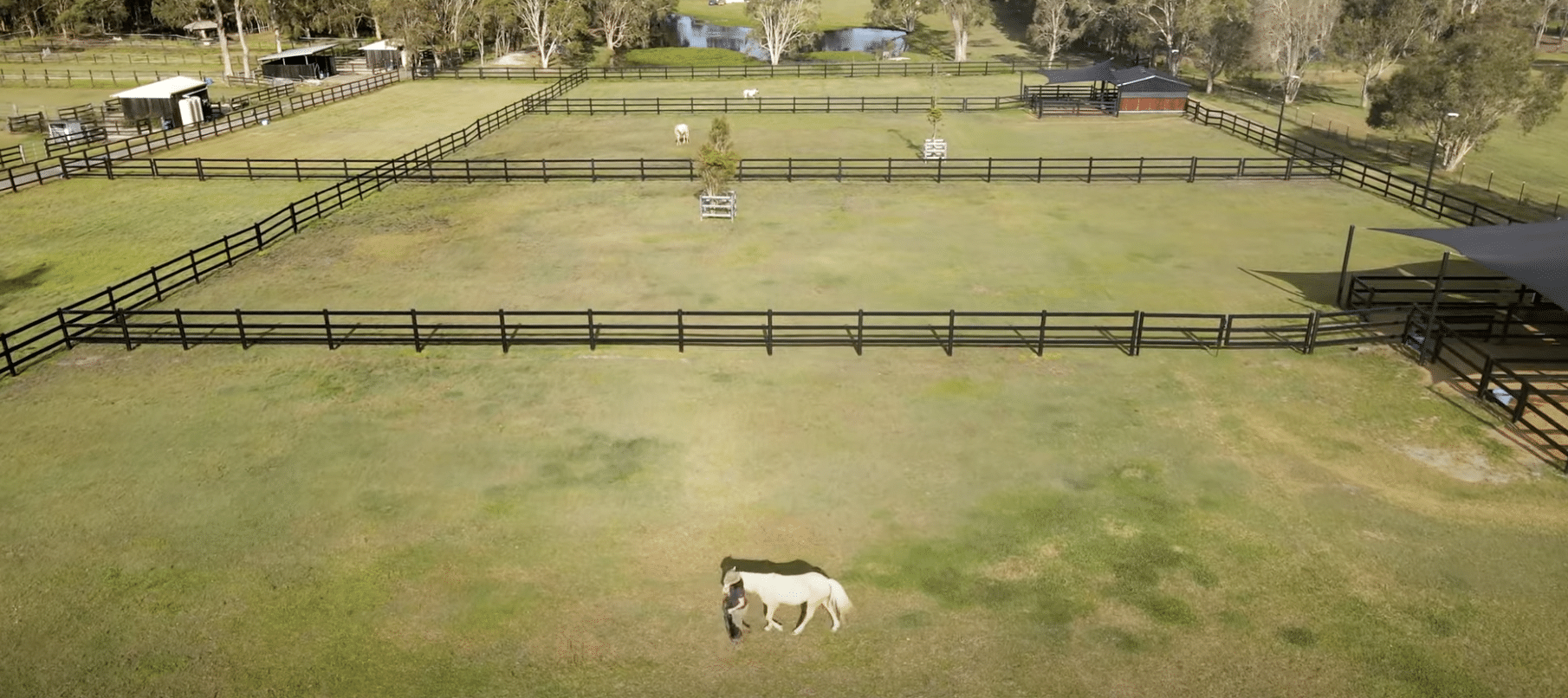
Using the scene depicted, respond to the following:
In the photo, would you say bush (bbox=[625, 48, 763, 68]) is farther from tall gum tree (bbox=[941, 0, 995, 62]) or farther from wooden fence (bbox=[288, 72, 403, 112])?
wooden fence (bbox=[288, 72, 403, 112])

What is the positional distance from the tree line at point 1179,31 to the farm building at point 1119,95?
846 cm

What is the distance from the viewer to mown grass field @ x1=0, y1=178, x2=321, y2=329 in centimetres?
2303

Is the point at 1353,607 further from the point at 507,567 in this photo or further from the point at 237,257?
the point at 237,257

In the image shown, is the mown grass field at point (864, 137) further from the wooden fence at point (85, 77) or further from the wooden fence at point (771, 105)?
the wooden fence at point (85, 77)

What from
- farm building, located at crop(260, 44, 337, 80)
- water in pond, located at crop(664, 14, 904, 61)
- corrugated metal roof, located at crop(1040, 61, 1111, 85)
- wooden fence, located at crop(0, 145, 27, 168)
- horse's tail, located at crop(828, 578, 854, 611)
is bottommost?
horse's tail, located at crop(828, 578, 854, 611)

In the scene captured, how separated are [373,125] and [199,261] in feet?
90.5

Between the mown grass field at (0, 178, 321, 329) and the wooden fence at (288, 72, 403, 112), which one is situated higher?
the wooden fence at (288, 72, 403, 112)

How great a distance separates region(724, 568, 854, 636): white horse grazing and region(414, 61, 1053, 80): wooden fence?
57.8 meters

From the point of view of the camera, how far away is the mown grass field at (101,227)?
23.0 meters

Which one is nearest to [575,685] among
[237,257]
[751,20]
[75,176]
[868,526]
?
[868,526]

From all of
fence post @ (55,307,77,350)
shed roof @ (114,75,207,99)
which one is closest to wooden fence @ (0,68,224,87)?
shed roof @ (114,75,207,99)

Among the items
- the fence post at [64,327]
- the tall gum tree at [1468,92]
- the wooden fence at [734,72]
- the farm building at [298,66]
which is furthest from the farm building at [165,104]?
the tall gum tree at [1468,92]

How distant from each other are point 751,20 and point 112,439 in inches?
4545

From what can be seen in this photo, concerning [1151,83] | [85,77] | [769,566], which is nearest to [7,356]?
[769,566]
